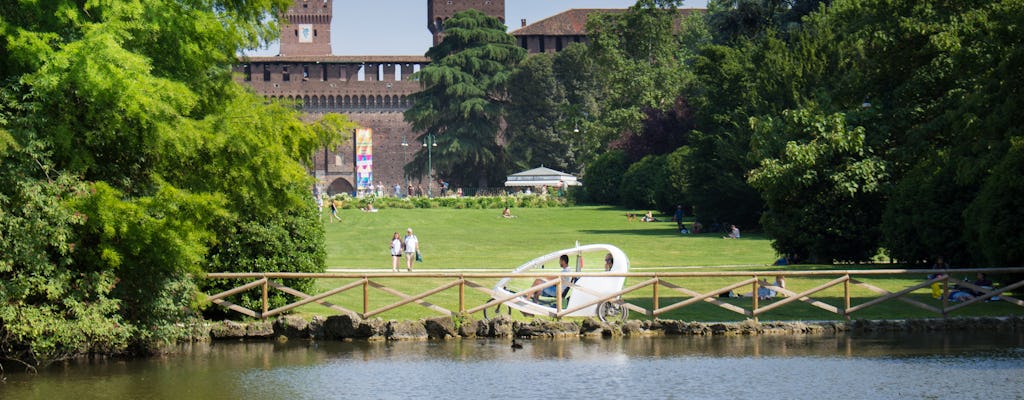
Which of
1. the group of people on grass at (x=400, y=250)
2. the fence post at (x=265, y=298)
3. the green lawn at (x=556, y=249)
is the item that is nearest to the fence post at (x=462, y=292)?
the green lawn at (x=556, y=249)

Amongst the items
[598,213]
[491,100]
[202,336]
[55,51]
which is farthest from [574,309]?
[491,100]

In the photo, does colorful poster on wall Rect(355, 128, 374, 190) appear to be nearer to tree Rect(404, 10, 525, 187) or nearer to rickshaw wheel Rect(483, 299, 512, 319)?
tree Rect(404, 10, 525, 187)

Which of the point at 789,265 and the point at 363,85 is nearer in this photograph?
the point at 789,265

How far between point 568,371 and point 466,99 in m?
67.7

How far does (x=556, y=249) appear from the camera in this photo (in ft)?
117

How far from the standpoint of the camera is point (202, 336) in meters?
18.3

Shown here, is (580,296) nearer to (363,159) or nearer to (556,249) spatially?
(556,249)

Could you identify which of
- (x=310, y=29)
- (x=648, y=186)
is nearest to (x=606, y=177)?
(x=648, y=186)

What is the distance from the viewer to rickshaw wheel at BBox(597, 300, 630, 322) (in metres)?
19.1

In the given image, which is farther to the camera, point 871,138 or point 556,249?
point 556,249

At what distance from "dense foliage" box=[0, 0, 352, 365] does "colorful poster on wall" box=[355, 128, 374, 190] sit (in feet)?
221

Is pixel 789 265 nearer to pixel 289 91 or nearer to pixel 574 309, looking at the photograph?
pixel 574 309

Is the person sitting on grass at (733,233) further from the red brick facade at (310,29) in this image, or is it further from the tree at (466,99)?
the red brick facade at (310,29)

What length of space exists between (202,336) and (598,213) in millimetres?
37257
